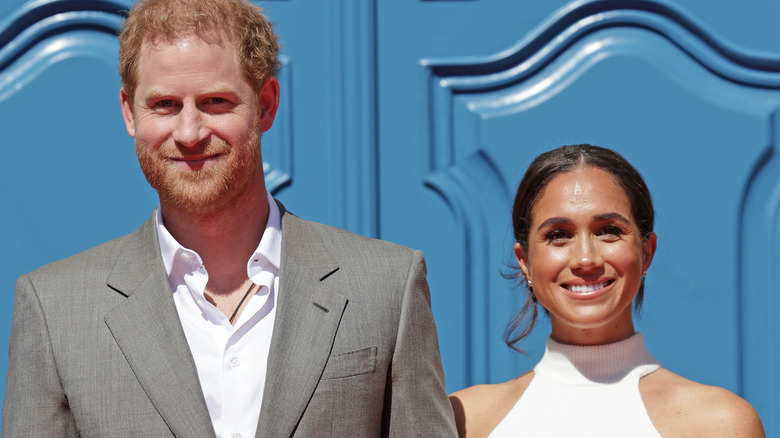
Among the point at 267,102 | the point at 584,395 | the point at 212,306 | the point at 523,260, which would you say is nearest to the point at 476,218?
the point at 523,260

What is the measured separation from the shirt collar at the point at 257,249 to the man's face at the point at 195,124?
0.09 meters

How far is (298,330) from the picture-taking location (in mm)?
1751

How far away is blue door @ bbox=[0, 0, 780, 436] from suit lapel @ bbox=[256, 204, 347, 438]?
567 millimetres

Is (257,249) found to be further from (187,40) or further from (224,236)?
(187,40)

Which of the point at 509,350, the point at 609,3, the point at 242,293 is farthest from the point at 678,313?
the point at 242,293

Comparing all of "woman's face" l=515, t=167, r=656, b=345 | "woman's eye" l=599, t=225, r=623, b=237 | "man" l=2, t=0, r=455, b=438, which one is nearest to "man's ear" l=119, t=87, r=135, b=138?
"man" l=2, t=0, r=455, b=438

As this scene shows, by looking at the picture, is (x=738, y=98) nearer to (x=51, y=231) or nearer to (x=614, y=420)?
(x=614, y=420)

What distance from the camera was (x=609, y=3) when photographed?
2352mm

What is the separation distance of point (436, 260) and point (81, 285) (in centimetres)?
90

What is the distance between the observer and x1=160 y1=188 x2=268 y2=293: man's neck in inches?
71.7

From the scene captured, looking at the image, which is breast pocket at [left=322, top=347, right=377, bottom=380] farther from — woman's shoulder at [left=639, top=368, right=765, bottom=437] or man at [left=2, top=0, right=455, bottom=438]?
woman's shoulder at [left=639, top=368, right=765, bottom=437]

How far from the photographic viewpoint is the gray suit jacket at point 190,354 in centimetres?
168

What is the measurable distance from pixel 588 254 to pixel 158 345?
0.82 meters

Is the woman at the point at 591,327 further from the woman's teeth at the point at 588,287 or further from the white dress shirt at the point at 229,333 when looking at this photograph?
the white dress shirt at the point at 229,333
